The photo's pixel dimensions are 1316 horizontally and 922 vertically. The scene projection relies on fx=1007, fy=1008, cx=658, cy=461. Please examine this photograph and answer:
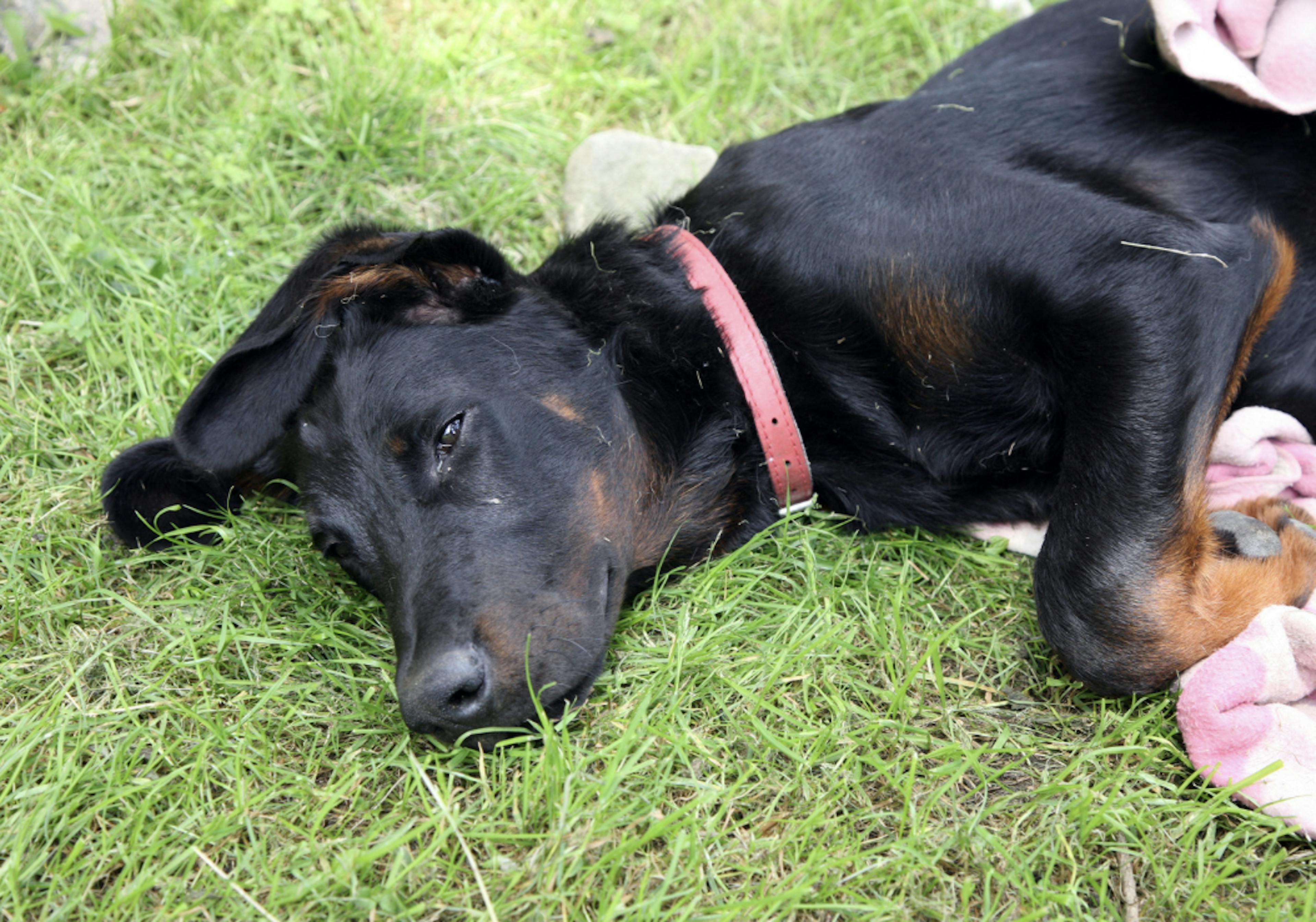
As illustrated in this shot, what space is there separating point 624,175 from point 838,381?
1907 mm

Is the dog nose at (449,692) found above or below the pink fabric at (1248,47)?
below

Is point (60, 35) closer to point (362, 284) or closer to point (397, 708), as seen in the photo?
point (362, 284)

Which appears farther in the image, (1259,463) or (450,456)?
(1259,463)

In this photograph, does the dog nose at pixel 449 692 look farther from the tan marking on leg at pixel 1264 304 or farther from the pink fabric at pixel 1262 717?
the tan marking on leg at pixel 1264 304

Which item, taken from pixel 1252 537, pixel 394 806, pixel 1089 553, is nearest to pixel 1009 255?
pixel 1089 553

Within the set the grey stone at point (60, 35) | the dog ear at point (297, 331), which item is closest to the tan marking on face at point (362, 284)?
the dog ear at point (297, 331)

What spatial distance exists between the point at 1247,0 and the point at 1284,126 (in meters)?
0.46

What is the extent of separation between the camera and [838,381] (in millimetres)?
3211

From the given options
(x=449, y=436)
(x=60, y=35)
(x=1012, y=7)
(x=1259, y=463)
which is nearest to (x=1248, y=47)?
(x=1259, y=463)

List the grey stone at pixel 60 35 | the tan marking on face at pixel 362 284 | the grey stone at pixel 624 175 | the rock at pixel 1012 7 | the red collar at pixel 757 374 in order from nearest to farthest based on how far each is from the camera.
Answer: the tan marking on face at pixel 362 284
the red collar at pixel 757 374
the grey stone at pixel 624 175
the grey stone at pixel 60 35
the rock at pixel 1012 7

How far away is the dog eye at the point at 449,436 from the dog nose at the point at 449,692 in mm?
620

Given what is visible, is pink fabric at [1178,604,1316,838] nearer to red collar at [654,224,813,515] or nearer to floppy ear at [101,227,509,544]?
red collar at [654,224,813,515]

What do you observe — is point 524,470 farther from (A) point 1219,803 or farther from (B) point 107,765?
(A) point 1219,803

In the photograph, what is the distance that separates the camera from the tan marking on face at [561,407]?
303 centimetres
